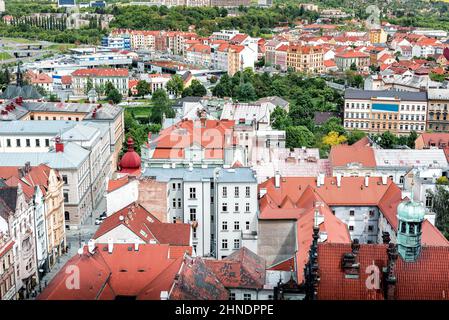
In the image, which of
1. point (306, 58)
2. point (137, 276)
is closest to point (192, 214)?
point (137, 276)

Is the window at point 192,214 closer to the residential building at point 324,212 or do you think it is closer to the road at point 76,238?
the residential building at point 324,212

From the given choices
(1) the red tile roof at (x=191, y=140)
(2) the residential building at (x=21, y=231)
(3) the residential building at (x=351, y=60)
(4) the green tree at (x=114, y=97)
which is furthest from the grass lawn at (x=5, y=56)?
(2) the residential building at (x=21, y=231)

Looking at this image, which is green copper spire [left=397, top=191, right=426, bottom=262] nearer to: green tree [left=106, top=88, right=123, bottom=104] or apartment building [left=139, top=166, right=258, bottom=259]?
apartment building [left=139, top=166, right=258, bottom=259]

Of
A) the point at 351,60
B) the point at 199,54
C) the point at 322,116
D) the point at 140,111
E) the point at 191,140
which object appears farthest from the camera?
the point at 199,54

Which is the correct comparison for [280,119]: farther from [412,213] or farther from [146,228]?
[412,213]

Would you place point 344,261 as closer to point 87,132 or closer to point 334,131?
point 87,132

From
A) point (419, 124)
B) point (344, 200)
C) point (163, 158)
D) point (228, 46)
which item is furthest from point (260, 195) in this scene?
point (228, 46)
